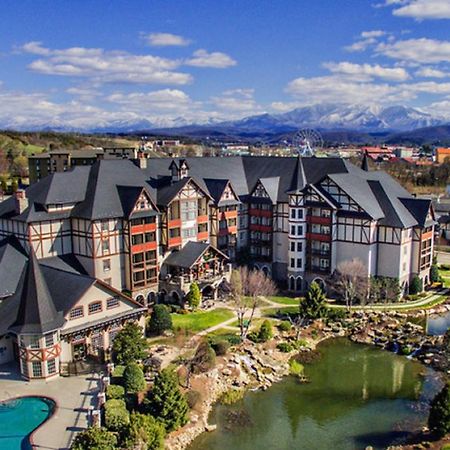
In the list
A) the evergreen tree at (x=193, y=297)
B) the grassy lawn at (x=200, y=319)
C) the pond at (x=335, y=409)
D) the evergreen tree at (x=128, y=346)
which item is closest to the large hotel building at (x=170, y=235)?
the evergreen tree at (x=193, y=297)

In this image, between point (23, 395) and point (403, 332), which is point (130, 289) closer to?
point (23, 395)

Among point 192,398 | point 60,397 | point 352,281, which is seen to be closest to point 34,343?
point 60,397

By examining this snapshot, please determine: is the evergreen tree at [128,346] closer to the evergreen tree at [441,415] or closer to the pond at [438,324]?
the evergreen tree at [441,415]

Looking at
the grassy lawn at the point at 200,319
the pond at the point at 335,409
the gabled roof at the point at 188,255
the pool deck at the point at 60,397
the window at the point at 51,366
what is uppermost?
the gabled roof at the point at 188,255

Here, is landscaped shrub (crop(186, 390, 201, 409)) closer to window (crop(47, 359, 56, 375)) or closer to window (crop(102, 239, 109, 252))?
window (crop(47, 359, 56, 375))

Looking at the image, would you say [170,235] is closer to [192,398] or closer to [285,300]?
[285,300]

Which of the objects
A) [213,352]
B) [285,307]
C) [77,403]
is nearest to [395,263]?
[285,307]
